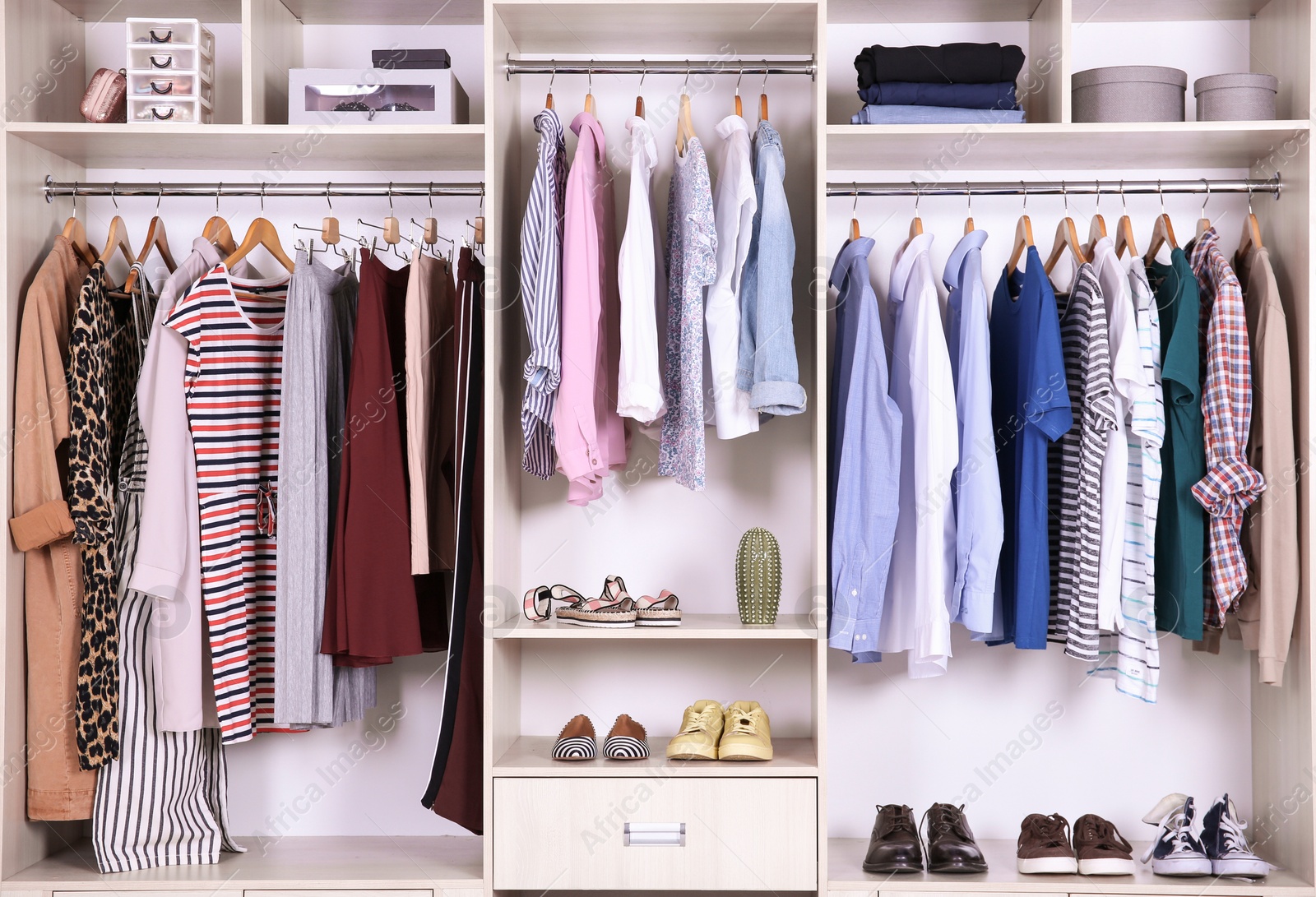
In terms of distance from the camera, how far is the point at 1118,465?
7.34ft

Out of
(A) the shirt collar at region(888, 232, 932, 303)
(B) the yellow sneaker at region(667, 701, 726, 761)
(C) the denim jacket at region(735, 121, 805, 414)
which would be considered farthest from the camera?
(A) the shirt collar at region(888, 232, 932, 303)

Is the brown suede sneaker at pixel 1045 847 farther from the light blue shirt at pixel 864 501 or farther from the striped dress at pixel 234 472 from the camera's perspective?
the striped dress at pixel 234 472

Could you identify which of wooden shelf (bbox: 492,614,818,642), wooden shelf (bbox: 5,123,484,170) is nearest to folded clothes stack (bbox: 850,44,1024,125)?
wooden shelf (bbox: 5,123,484,170)

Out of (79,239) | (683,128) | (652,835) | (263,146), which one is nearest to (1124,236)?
(683,128)

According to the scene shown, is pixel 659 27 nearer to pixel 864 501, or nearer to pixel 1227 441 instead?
pixel 864 501

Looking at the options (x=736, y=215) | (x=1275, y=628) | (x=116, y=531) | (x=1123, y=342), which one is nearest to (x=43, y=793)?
(x=116, y=531)

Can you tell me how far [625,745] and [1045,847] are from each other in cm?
99

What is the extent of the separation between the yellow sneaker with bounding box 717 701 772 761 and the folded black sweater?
1.53m

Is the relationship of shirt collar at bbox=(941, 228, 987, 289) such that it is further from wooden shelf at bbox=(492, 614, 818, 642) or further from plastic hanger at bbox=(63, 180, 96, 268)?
plastic hanger at bbox=(63, 180, 96, 268)

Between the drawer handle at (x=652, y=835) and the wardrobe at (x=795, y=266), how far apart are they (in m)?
0.16

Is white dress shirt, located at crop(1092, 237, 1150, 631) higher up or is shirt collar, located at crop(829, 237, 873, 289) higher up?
shirt collar, located at crop(829, 237, 873, 289)

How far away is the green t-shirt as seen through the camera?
2.26 metres

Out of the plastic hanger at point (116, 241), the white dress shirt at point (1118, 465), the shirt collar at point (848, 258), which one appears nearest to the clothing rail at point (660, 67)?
the shirt collar at point (848, 258)

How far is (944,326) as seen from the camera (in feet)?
8.23
